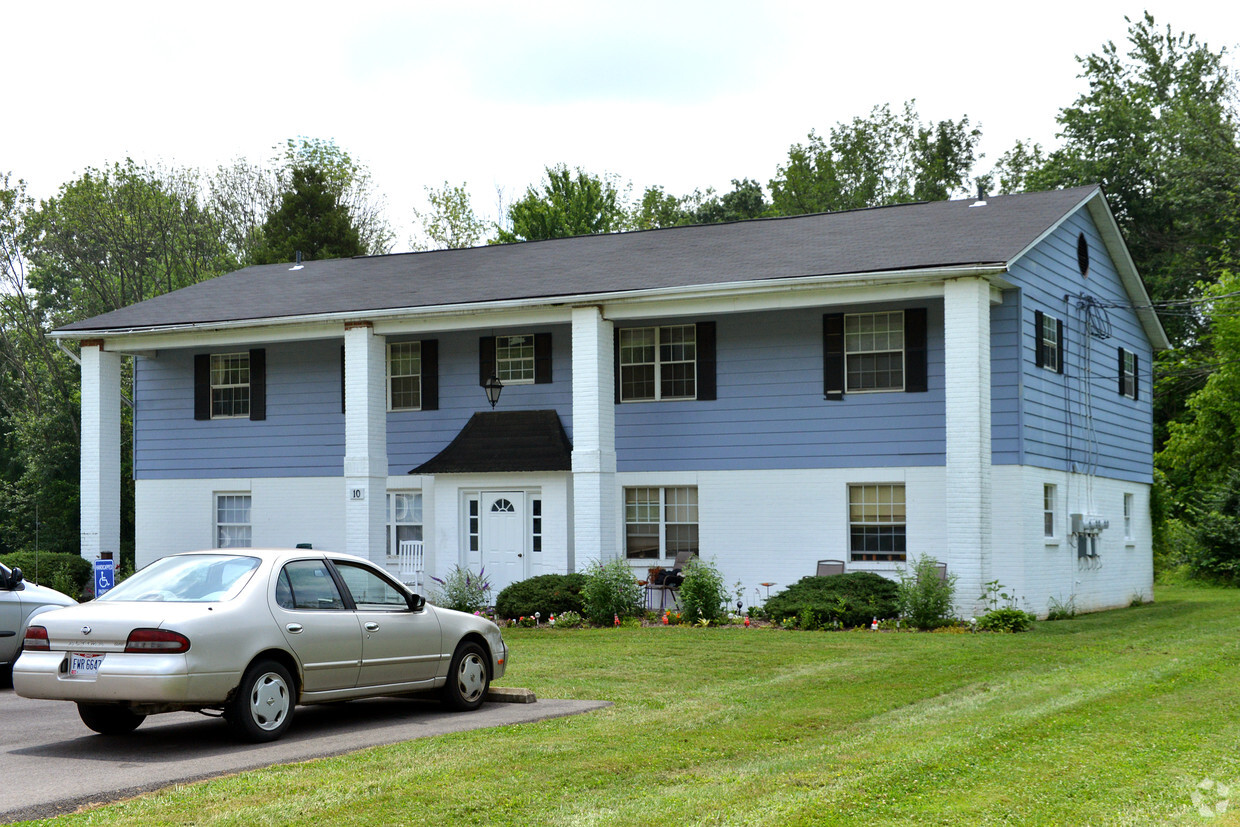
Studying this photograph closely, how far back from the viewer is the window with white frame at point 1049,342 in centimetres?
2181

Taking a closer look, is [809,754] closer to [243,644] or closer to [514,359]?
[243,644]

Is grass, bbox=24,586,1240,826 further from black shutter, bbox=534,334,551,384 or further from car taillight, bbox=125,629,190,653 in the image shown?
black shutter, bbox=534,334,551,384

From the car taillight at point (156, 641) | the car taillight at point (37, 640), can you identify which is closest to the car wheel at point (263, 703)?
the car taillight at point (156, 641)

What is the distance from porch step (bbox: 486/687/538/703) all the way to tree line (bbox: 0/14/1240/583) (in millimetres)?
25740

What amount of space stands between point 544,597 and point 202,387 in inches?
400

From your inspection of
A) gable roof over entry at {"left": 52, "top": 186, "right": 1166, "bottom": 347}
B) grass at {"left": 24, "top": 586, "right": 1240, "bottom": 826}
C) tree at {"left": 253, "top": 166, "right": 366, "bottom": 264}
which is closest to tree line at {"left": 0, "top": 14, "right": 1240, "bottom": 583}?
tree at {"left": 253, "top": 166, "right": 366, "bottom": 264}

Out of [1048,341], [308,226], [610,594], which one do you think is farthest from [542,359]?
[308,226]

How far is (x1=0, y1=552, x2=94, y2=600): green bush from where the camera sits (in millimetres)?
25094

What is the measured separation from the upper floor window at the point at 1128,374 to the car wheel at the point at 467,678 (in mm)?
18171

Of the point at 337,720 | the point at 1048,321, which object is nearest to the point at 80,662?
the point at 337,720

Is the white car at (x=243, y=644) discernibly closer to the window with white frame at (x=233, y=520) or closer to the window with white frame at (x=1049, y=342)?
the window with white frame at (x=1049, y=342)

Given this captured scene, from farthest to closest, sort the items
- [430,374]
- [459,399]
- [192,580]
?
[430,374] < [459,399] < [192,580]

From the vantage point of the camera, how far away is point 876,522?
21.7 m

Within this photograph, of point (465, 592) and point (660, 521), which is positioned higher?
point (660, 521)
